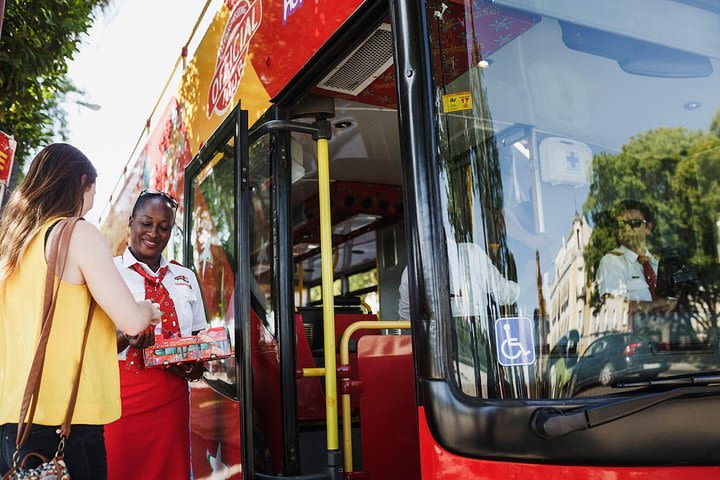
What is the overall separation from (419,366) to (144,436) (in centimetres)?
162

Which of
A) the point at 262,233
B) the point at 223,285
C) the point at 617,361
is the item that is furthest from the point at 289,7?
the point at 617,361

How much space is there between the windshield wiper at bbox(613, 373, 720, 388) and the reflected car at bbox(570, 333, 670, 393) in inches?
0.8

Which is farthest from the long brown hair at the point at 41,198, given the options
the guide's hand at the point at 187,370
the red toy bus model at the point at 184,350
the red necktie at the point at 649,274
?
the red necktie at the point at 649,274

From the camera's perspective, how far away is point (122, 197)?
21.2ft

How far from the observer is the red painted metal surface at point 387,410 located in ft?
8.96

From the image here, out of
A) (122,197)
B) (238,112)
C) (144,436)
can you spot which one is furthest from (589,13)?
Answer: (122,197)

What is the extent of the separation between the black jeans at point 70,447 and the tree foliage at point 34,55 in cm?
454

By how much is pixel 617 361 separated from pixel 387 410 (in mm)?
1510

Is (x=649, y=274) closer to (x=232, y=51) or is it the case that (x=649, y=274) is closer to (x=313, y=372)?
(x=313, y=372)

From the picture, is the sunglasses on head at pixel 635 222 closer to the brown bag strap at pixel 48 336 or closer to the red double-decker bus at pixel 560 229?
the red double-decker bus at pixel 560 229

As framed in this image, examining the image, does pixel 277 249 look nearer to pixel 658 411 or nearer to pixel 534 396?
pixel 534 396

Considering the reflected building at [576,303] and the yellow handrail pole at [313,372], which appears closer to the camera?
the reflected building at [576,303]

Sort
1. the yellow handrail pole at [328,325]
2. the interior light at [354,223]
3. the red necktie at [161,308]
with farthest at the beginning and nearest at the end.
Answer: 1. the interior light at [354,223]
2. the red necktie at [161,308]
3. the yellow handrail pole at [328,325]

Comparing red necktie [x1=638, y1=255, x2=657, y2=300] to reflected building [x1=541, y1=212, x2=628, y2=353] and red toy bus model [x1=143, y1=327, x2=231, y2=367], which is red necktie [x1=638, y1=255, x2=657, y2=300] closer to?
reflected building [x1=541, y1=212, x2=628, y2=353]
